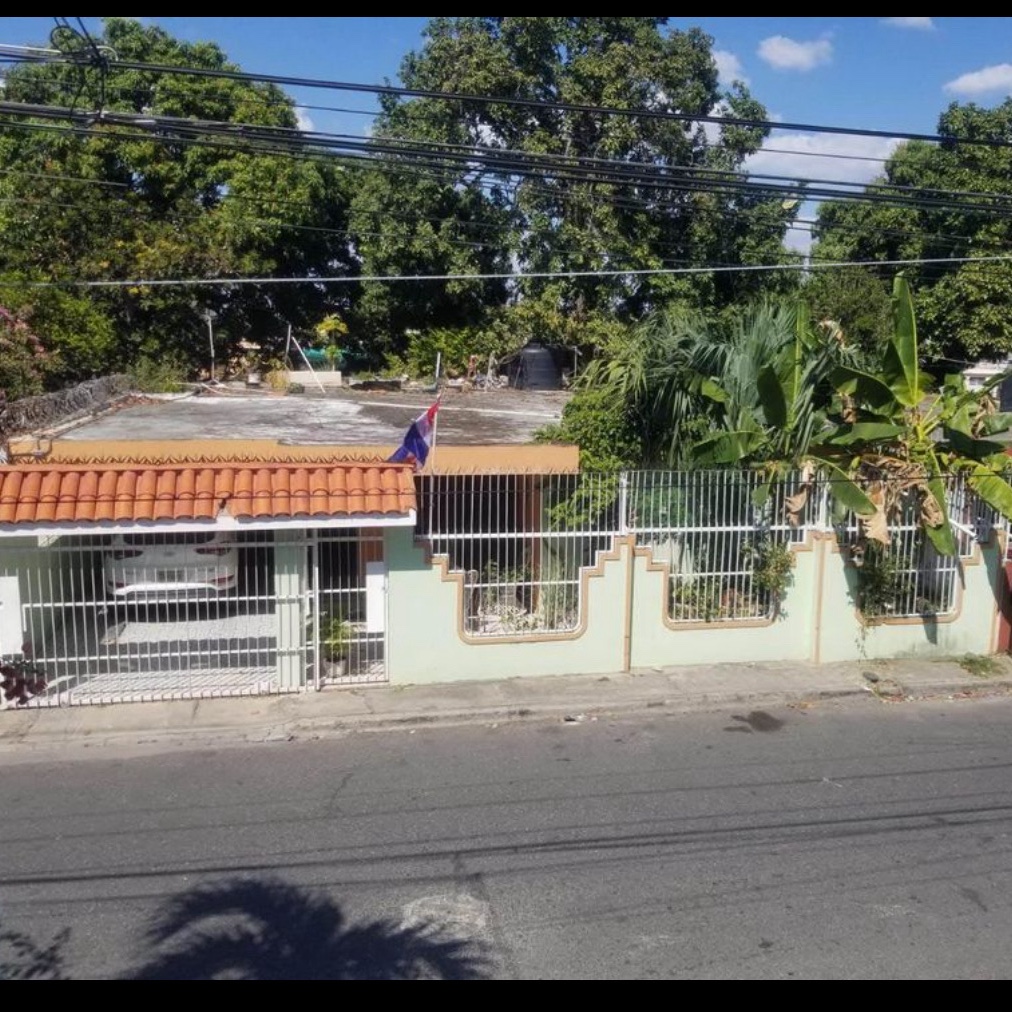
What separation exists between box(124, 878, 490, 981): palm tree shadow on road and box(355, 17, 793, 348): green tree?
19.5 metres

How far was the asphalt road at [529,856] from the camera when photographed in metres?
5.33

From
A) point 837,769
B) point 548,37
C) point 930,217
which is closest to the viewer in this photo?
point 837,769

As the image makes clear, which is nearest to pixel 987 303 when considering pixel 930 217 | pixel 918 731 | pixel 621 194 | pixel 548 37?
pixel 930 217

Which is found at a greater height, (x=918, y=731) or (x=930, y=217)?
(x=930, y=217)

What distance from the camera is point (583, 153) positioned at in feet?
81.8

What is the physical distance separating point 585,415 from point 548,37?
15.5 metres

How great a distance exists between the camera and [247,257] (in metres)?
28.7

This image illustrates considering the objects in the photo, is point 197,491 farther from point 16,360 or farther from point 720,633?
point 16,360

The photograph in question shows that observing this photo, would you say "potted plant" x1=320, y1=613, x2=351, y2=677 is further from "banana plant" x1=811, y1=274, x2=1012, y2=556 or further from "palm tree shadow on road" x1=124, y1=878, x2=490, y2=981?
"banana plant" x1=811, y1=274, x2=1012, y2=556

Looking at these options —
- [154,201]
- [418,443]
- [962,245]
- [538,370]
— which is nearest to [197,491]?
[418,443]

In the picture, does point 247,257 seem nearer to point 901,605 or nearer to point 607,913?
point 901,605

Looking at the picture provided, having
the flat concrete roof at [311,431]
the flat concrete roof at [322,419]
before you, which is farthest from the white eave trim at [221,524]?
the flat concrete roof at [322,419]

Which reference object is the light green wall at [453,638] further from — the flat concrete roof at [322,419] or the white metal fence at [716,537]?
the flat concrete roof at [322,419]

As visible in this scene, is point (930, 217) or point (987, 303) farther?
point (930, 217)
